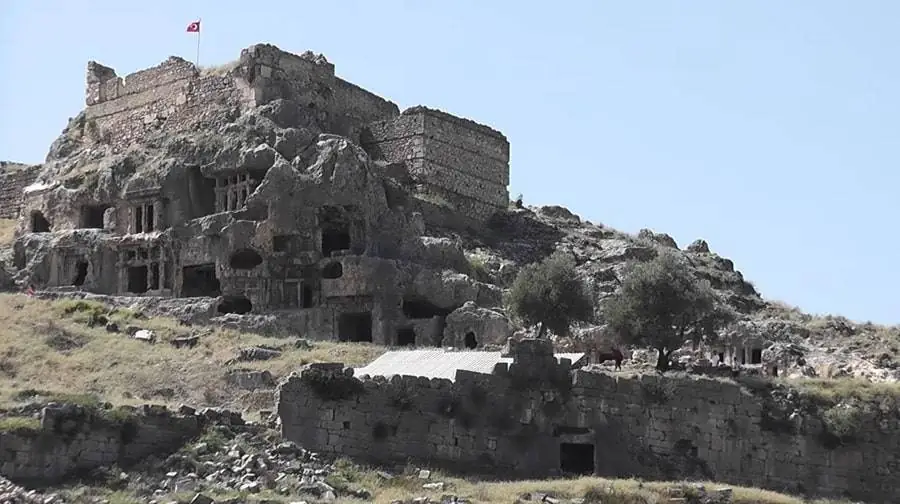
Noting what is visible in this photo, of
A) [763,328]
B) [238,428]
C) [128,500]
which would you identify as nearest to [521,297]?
[763,328]

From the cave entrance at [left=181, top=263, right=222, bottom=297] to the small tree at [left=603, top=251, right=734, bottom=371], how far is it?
1974cm

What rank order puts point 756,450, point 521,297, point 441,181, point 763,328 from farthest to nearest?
point 441,181
point 763,328
point 521,297
point 756,450

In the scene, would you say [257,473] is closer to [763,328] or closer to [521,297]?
[521,297]

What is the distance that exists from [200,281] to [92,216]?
8.03 meters

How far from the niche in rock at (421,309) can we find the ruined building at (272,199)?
2.8 inches

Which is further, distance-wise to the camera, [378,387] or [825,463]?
[825,463]

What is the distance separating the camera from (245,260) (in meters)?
56.5

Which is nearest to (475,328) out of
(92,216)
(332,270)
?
(332,270)

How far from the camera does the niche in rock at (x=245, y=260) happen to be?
184ft

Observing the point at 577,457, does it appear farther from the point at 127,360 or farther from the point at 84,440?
the point at 127,360

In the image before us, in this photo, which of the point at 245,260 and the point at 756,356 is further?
the point at 245,260

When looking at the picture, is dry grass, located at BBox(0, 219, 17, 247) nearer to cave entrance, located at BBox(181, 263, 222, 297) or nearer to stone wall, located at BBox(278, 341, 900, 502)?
cave entrance, located at BBox(181, 263, 222, 297)

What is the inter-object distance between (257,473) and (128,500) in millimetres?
3214

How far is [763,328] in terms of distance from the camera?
176ft
